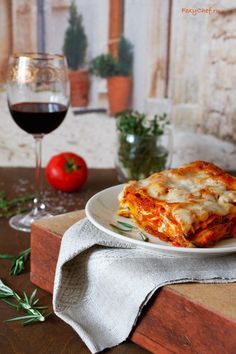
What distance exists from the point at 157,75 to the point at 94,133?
11.1 inches

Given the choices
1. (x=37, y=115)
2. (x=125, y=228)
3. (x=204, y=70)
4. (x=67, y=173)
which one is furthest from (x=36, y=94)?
(x=204, y=70)

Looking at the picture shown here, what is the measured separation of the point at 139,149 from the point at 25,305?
77cm

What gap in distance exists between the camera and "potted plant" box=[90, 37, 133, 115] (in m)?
1.88

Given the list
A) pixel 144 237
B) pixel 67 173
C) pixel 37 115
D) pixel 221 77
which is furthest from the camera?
pixel 221 77

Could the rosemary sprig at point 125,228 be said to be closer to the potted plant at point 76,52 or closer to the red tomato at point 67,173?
the red tomato at point 67,173

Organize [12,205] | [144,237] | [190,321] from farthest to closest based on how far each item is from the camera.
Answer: [12,205]
[144,237]
[190,321]

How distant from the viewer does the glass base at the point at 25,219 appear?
128 cm

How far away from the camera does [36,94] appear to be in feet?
4.42

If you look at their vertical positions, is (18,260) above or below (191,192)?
below

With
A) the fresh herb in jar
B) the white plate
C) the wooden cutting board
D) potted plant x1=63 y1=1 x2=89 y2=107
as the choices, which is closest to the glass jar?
the fresh herb in jar

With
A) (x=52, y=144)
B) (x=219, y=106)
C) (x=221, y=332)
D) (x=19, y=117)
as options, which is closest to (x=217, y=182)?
(x=221, y=332)

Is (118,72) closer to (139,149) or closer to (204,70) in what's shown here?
(204,70)

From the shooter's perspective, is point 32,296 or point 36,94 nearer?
point 32,296

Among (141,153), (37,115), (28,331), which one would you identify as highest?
(37,115)
